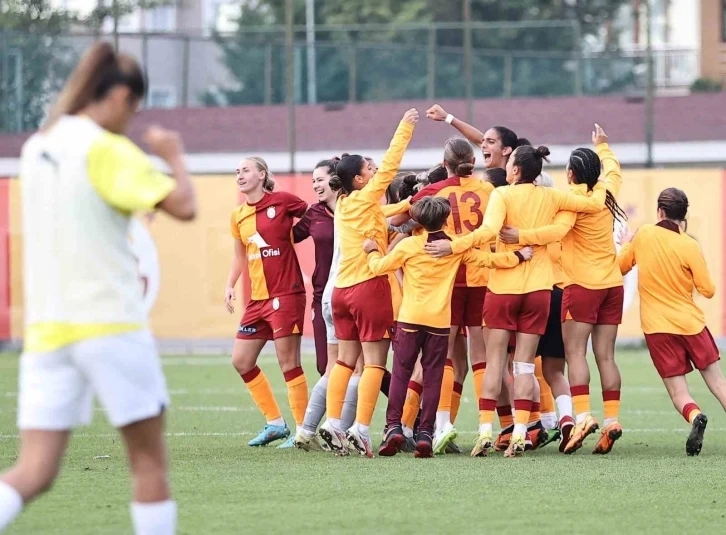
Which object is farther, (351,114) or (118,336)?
(351,114)

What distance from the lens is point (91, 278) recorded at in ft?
14.9

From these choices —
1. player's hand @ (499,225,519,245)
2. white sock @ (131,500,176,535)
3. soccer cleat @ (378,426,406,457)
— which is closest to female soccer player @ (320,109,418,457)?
soccer cleat @ (378,426,406,457)

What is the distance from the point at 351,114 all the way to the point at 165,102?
3843 mm

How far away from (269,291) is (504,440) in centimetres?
189

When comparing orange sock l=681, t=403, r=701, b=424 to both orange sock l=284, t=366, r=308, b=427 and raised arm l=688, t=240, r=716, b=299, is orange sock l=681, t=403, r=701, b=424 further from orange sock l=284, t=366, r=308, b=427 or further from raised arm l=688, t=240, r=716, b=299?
orange sock l=284, t=366, r=308, b=427

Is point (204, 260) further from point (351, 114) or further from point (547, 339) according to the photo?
point (547, 339)

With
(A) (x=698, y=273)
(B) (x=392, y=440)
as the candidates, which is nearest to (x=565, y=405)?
(A) (x=698, y=273)

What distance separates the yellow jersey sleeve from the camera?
448 cm

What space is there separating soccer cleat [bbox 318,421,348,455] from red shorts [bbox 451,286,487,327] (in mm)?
1140

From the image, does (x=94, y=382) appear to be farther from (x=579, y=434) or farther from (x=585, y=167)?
(x=585, y=167)

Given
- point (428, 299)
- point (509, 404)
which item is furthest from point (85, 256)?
point (509, 404)

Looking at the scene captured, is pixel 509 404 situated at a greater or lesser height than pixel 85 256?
lesser

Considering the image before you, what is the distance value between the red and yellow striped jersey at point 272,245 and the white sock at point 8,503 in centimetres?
492

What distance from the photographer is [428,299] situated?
8.62 metres
